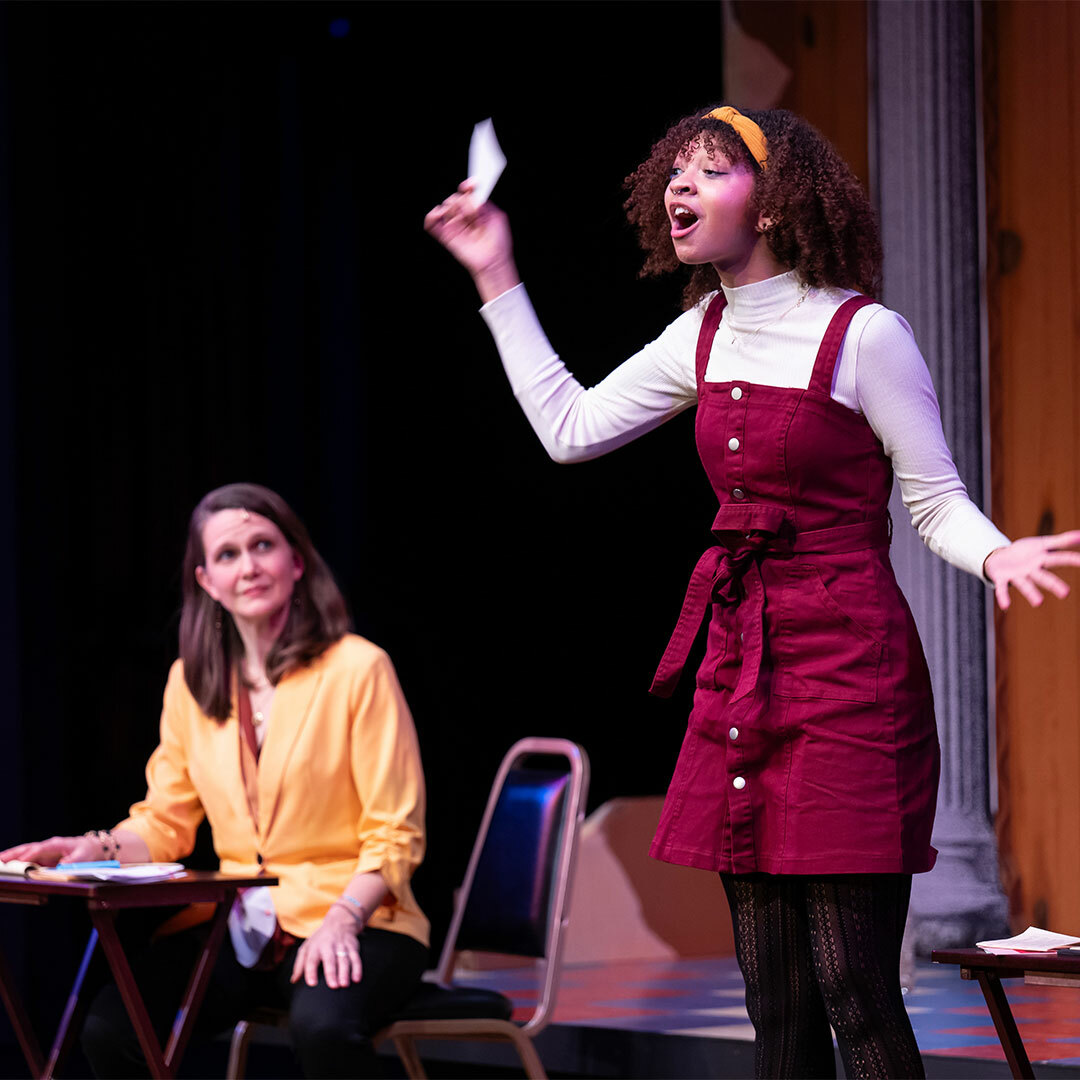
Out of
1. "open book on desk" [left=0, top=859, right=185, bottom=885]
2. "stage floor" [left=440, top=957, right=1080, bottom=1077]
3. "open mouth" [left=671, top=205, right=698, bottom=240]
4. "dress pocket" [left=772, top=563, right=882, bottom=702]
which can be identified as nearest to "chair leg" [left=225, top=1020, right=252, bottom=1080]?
"open book on desk" [left=0, top=859, right=185, bottom=885]

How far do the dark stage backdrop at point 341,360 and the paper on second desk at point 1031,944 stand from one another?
118 inches

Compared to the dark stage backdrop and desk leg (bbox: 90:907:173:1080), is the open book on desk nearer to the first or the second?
desk leg (bbox: 90:907:173:1080)

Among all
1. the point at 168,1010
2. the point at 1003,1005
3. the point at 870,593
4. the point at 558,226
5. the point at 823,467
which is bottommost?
the point at 168,1010

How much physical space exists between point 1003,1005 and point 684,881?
10.5 ft

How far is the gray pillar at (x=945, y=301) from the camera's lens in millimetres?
4270

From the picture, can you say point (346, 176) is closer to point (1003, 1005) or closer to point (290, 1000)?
point (290, 1000)

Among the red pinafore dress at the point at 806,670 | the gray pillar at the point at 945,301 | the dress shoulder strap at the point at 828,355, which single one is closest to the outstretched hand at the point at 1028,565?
the red pinafore dress at the point at 806,670

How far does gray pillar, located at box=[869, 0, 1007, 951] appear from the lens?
14.0ft

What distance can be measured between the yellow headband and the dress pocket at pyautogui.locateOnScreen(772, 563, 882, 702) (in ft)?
1.50

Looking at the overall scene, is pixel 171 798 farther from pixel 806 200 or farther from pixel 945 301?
pixel 945 301

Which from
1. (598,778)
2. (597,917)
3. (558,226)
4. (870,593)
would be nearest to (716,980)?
(597,917)

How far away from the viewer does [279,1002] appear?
2.98 meters

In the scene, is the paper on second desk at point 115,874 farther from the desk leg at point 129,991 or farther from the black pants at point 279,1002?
the black pants at point 279,1002

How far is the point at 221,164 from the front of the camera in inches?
199
